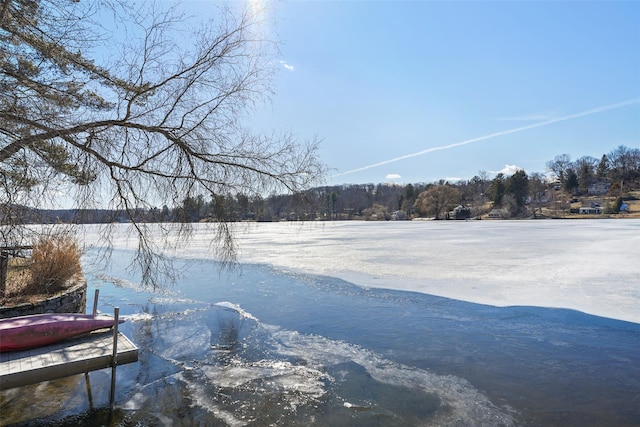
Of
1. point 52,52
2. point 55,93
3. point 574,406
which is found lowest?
point 574,406

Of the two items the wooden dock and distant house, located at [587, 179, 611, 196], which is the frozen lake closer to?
the wooden dock

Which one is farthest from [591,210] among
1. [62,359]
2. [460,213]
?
[62,359]

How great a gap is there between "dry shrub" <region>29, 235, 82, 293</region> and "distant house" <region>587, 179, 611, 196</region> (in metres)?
98.2

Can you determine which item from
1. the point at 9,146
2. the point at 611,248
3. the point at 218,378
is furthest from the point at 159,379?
the point at 611,248

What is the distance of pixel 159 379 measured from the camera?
5.11 metres

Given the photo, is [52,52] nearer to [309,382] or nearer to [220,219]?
[220,219]

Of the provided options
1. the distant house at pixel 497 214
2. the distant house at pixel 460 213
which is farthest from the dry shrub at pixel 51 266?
the distant house at pixel 497 214

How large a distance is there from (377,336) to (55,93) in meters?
5.77

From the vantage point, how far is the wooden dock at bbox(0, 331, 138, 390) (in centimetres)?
416

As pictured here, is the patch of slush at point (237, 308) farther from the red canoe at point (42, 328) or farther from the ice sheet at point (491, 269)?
the red canoe at point (42, 328)

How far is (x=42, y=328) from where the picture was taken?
4.91 m

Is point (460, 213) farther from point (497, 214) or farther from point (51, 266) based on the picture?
point (51, 266)

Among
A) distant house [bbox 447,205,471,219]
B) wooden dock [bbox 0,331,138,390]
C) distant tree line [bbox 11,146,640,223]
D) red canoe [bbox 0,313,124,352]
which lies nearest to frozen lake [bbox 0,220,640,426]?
wooden dock [bbox 0,331,138,390]

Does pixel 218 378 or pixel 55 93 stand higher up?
pixel 55 93
